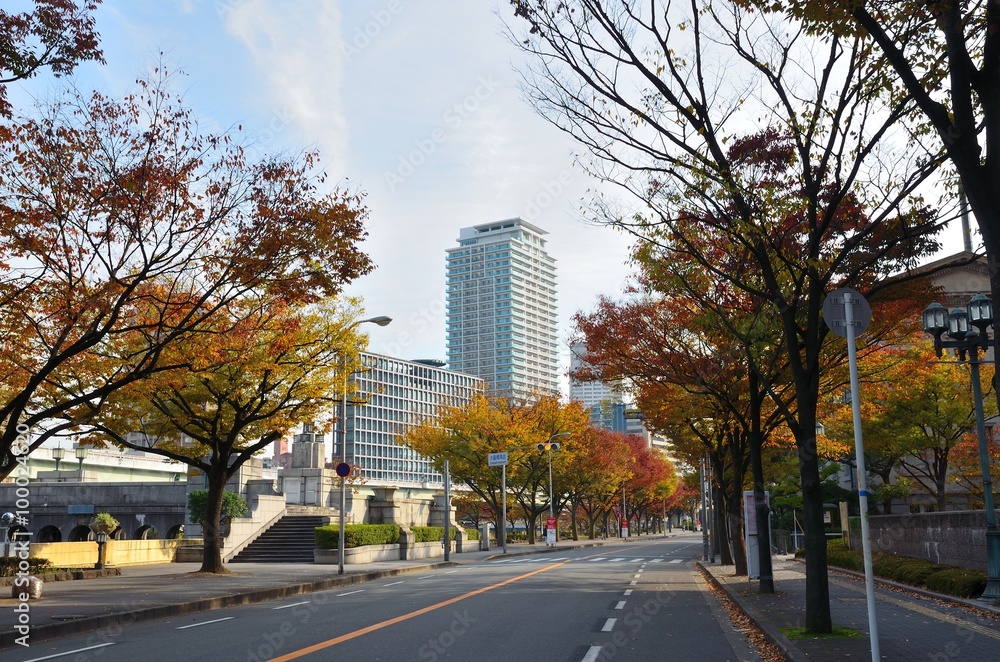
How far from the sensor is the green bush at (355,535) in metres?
32.0

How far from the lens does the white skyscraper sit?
11638 cm

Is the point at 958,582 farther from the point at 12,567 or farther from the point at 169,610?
the point at 12,567

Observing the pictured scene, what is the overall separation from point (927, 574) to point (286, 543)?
25.5m

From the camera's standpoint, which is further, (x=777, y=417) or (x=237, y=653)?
(x=777, y=417)

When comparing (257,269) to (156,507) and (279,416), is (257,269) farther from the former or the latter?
(156,507)

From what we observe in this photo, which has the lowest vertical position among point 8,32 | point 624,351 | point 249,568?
point 249,568

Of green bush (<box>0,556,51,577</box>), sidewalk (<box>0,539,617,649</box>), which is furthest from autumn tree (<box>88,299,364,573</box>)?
green bush (<box>0,556,51,577</box>)

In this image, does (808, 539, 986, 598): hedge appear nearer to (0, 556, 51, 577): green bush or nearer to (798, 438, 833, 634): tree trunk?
(798, 438, 833, 634): tree trunk

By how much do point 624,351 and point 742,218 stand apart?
10530mm

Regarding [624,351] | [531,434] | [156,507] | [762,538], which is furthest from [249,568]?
[531,434]

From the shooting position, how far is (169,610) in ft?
50.4

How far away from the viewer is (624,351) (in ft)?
74.0

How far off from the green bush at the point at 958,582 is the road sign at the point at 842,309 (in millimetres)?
9152

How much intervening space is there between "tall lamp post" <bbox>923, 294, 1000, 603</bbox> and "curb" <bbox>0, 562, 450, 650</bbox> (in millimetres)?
14576
